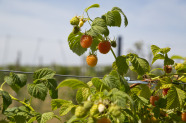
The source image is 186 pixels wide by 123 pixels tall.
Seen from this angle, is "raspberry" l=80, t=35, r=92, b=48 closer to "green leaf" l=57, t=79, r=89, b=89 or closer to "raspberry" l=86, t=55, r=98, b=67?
"raspberry" l=86, t=55, r=98, b=67

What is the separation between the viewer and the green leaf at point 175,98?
4.28 feet

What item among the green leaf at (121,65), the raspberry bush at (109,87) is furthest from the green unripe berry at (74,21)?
the green leaf at (121,65)

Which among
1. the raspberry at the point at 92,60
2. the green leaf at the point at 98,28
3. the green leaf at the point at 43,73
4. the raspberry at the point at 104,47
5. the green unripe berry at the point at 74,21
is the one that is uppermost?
the green unripe berry at the point at 74,21

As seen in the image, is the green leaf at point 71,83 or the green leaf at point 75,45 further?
the green leaf at point 75,45

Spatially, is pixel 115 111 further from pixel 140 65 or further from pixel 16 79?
pixel 16 79

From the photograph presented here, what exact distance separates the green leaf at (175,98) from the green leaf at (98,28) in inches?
20.1

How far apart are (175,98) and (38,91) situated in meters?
0.73

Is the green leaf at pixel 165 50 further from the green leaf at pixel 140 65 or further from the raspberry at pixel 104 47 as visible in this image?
the raspberry at pixel 104 47

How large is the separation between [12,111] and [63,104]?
408 mm

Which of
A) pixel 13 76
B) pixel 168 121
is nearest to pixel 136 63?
pixel 168 121

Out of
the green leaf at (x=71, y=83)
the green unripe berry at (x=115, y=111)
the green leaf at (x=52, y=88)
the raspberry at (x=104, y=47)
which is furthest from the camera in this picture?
the green leaf at (x=52, y=88)

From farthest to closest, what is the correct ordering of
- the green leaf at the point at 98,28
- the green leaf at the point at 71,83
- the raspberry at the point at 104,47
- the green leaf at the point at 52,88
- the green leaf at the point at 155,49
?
1. the green leaf at the point at 155,49
2. the green leaf at the point at 52,88
3. the raspberry at the point at 104,47
4. the green leaf at the point at 98,28
5. the green leaf at the point at 71,83

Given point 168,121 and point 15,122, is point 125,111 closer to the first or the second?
point 168,121

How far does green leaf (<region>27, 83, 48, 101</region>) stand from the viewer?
1.26m
